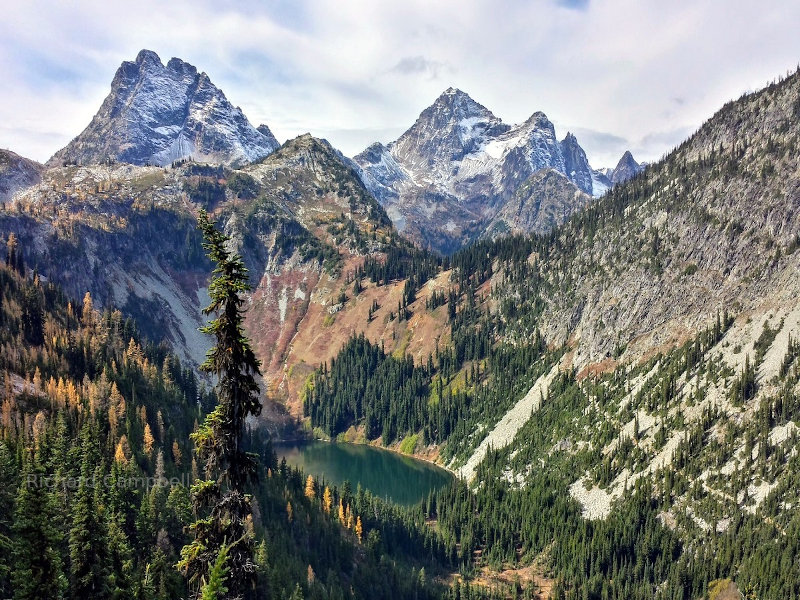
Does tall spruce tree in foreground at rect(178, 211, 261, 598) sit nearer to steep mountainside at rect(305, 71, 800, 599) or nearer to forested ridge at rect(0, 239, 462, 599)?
forested ridge at rect(0, 239, 462, 599)

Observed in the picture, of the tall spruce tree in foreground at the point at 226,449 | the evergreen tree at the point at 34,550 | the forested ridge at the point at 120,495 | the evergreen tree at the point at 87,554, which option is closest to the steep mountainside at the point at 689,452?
the forested ridge at the point at 120,495

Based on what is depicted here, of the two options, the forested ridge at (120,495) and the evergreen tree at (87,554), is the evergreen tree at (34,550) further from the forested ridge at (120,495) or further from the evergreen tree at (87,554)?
the evergreen tree at (87,554)

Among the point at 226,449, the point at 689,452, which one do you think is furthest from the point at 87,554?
the point at 689,452

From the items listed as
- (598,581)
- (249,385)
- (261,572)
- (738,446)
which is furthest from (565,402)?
(249,385)

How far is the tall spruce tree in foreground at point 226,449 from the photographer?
22.9m

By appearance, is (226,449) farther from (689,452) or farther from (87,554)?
(689,452)

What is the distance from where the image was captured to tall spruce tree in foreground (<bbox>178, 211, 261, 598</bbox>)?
22.9 m

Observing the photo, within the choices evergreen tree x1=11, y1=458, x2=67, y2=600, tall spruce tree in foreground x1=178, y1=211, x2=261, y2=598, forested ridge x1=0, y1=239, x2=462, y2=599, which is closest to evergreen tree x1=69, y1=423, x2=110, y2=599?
forested ridge x1=0, y1=239, x2=462, y2=599

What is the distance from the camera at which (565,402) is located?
199250 mm

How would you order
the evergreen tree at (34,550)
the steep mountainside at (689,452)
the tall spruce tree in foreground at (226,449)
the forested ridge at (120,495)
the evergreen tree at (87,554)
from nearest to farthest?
the tall spruce tree in foreground at (226,449)
the evergreen tree at (34,550)
the evergreen tree at (87,554)
the forested ridge at (120,495)
the steep mountainside at (689,452)

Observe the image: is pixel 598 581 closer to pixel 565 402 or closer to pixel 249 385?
pixel 565 402

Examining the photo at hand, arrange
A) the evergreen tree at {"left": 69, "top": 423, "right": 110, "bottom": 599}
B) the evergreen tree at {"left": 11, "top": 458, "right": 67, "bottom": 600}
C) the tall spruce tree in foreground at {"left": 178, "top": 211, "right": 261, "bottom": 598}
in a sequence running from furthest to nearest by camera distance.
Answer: the evergreen tree at {"left": 69, "top": 423, "right": 110, "bottom": 599}, the evergreen tree at {"left": 11, "top": 458, "right": 67, "bottom": 600}, the tall spruce tree in foreground at {"left": 178, "top": 211, "right": 261, "bottom": 598}

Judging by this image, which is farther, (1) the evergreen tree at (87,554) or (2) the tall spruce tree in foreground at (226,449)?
(1) the evergreen tree at (87,554)

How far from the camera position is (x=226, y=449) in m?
23.7
